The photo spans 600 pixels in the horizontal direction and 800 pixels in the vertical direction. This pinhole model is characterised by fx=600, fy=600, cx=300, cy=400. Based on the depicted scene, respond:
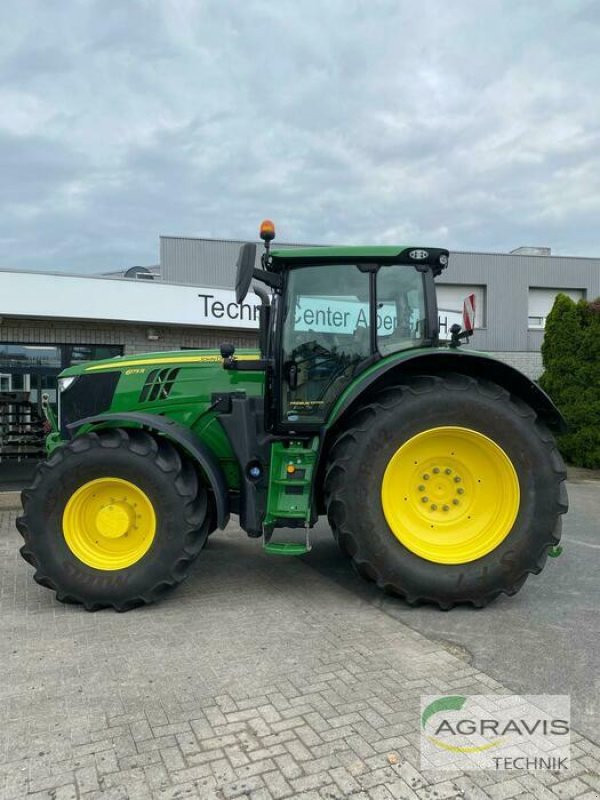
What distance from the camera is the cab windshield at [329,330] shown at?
14.4 ft

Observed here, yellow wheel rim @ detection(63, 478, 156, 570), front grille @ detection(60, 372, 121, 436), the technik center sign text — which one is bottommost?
yellow wheel rim @ detection(63, 478, 156, 570)

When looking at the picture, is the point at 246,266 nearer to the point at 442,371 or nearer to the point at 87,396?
the point at 442,371

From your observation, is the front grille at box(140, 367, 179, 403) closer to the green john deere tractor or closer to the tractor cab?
the green john deere tractor

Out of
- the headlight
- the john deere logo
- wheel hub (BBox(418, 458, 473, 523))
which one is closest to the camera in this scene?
the john deere logo

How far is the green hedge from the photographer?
1198 centimetres

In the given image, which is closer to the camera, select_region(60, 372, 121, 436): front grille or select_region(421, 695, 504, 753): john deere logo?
select_region(421, 695, 504, 753): john deere logo

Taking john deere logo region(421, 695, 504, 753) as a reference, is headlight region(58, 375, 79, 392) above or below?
above

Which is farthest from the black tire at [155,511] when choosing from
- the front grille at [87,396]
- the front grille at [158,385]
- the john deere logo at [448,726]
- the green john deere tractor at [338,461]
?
the john deere logo at [448,726]

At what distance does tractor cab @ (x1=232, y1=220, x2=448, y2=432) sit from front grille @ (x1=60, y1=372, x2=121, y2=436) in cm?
116

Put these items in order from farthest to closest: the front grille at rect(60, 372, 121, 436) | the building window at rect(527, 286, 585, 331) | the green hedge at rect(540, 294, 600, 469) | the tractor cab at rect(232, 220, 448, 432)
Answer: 1. the building window at rect(527, 286, 585, 331)
2. the green hedge at rect(540, 294, 600, 469)
3. the front grille at rect(60, 372, 121, 436)
4. the tractor cab at rect(232, 220, 448, 432)

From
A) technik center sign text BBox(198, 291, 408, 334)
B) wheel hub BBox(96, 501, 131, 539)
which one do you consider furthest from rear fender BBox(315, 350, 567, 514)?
wheel hub BBox(96, 501, 131, 539)

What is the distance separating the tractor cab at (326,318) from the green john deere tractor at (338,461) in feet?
0.03

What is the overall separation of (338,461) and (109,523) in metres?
1.65

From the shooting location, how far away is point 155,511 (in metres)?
4.10
